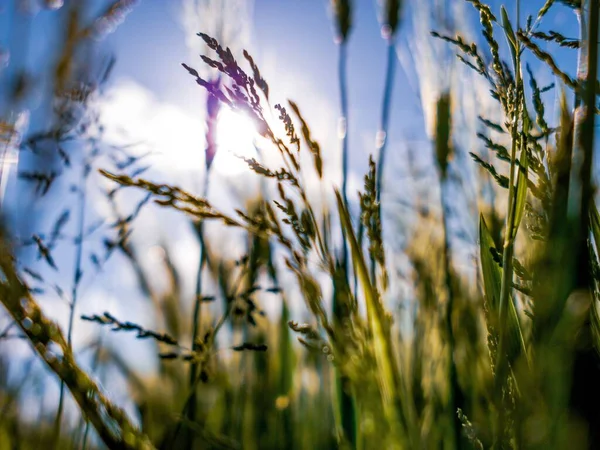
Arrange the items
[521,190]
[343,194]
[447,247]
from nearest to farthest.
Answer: [521,190], [343,194], [447,247]

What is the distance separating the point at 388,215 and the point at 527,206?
5.72 feet

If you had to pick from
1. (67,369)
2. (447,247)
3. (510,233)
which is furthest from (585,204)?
(447,247)

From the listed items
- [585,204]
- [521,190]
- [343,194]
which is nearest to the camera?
[585,204]

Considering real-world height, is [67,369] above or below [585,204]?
below

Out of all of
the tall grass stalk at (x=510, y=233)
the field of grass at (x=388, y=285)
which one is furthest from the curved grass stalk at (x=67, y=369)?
the tall grass stalk at (x=510, y=233)

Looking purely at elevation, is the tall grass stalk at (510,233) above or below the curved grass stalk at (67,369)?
above

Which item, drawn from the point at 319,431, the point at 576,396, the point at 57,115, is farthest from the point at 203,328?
the point at 576,396

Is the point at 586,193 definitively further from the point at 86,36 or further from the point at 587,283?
the point at 86,36

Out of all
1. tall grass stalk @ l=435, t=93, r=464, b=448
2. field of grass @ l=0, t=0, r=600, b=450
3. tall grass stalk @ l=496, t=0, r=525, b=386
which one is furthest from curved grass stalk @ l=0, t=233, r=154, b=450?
tall grass stalk @ l=435, t=93, r=464, b=448

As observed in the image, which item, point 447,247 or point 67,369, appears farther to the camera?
point 447,247

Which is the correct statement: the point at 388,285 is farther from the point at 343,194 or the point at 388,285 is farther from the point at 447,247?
the point at 447,247

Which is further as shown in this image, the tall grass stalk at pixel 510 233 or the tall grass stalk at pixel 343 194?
the tall grass stalk at pixel 343 194

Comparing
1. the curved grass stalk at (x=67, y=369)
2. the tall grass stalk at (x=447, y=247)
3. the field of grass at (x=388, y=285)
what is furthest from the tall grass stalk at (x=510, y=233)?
the tall grass stalk at (x=447, y=247)

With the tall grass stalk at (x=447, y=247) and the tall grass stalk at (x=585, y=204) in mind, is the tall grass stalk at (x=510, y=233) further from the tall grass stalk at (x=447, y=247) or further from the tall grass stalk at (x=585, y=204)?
the tall grass stalk at (x=447, y=247)
